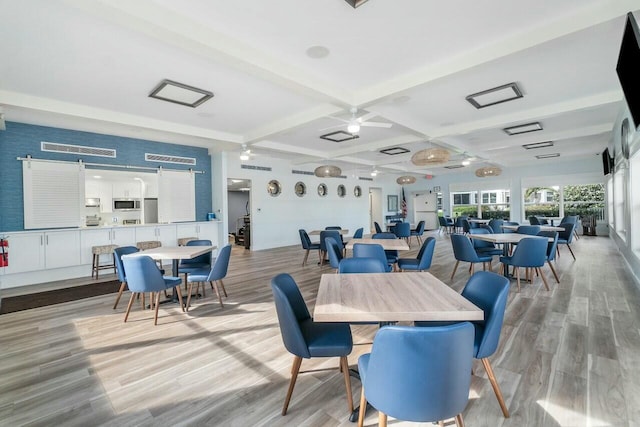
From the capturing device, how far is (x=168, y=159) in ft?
24.1

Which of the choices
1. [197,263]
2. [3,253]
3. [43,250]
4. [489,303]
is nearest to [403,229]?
[197,263]

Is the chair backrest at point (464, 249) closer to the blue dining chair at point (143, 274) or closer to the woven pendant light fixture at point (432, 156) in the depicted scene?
the woven pendant light fixture at point (432, 156)

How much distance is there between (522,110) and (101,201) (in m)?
10.1

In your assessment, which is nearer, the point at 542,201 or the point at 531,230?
the point at 531,230

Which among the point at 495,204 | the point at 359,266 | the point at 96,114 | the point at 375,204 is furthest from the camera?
the point at 375,204

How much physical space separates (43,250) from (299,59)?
5884 mm

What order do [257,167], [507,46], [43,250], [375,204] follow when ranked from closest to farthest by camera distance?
1. [507,46]
2. [43,250]
3. [257,167]
4. [375,204]

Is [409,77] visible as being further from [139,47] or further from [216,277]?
[216,277]

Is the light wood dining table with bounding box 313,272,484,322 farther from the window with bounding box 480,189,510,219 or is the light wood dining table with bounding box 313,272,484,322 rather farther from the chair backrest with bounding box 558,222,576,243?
the window with bounding box 480,189,510,219

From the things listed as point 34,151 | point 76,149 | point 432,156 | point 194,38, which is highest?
point 194,38

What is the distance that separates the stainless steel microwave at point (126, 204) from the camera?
8.23 m

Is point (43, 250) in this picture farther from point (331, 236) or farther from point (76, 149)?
point (331, 236)

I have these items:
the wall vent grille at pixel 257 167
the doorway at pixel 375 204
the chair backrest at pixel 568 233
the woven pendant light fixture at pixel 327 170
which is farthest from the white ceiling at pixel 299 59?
the doorway at pixel 375 204

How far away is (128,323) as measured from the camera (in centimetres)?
358
